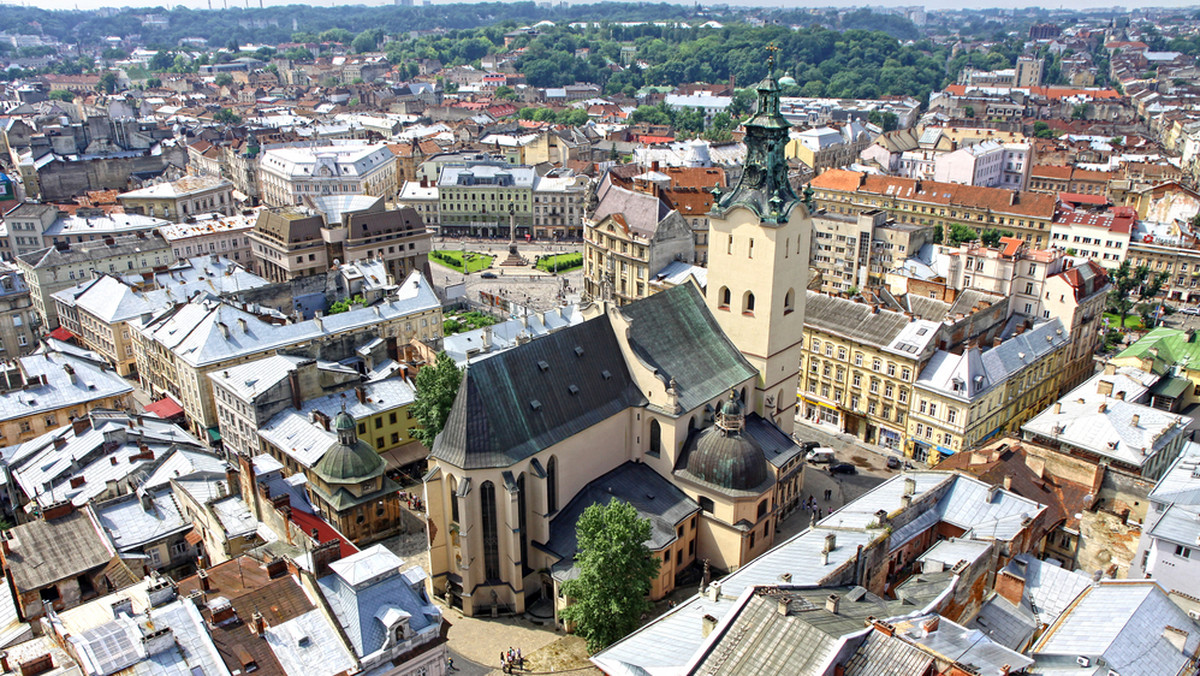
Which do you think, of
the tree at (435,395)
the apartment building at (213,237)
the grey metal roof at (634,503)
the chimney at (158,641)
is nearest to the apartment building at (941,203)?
the apartment building at (213,237)

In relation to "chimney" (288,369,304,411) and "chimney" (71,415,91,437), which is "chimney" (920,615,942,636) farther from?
"chimney" (71,415,91,437)

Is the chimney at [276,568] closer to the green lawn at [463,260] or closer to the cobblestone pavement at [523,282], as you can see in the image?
the cobblestone pavement at [523,282]

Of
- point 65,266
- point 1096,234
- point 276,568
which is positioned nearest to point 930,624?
point 276,568

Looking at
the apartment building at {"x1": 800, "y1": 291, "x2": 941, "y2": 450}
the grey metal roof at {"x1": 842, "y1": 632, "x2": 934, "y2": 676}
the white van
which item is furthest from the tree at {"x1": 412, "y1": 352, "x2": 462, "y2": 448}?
the grey metal roof at {"x1": 842, "y1": 632, "x2": 934, "y2": 676}

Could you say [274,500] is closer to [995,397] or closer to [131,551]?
[131,551]

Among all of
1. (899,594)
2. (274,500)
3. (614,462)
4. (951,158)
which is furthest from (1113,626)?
(951,158)
